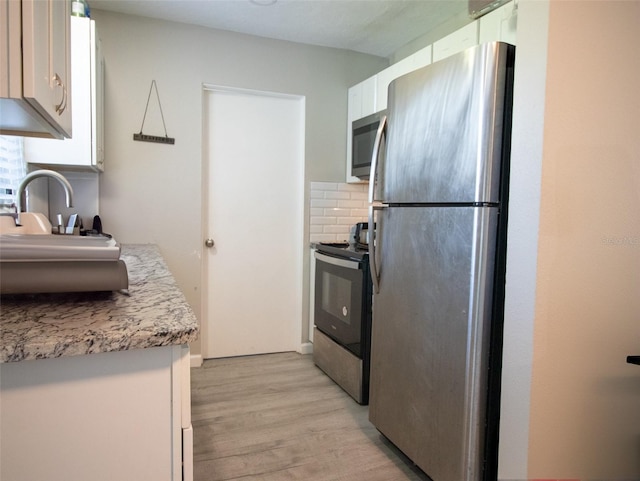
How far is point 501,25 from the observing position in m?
1.94

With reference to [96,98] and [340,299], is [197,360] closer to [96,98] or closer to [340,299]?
[340,299]

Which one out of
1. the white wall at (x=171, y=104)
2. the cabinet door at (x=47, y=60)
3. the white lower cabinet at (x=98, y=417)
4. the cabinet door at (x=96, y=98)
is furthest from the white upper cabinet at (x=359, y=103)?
the white lower cabinet at (x=98, y=417)

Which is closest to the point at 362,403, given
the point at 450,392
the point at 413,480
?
the point at 413,480

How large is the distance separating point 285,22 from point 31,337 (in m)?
2.75

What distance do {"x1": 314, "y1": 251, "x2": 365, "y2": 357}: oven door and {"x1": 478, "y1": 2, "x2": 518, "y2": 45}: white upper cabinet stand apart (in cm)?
137

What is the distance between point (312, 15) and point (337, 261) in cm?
167

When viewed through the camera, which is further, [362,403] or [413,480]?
[362,403]

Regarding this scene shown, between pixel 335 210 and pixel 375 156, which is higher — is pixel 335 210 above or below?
below

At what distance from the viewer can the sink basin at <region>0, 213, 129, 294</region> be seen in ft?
2.81

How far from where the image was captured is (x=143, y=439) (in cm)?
83

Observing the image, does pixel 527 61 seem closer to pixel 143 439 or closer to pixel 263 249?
pixel 143 439

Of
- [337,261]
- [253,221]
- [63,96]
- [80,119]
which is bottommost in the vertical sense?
[337,261]

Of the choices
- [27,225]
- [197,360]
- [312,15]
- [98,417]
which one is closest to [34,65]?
[98,417]

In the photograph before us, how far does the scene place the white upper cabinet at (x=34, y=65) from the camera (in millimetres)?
796
